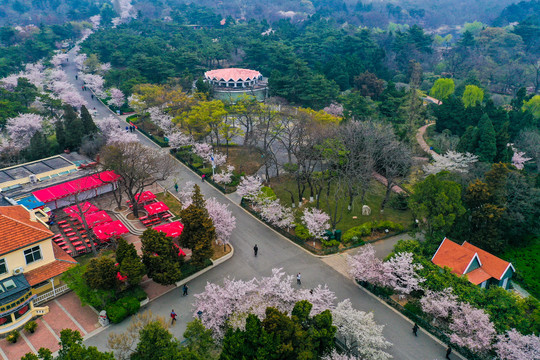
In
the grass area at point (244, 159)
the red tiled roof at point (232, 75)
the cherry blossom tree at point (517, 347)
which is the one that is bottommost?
the grass area at point (244, 159)

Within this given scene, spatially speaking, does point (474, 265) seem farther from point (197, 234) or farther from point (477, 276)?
point (197, 234)

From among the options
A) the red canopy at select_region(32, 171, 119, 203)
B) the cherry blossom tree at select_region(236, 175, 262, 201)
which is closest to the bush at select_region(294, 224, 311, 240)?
the cherry blossom tree at select_region(236, 175, 262, 201)

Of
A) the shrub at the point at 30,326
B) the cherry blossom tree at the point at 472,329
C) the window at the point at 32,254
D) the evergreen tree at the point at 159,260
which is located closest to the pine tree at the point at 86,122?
the window at the point at 32,254

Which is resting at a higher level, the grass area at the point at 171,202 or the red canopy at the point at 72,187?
the red canopy at the point at 72,187

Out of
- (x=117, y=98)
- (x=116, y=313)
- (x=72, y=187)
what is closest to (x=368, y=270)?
(x=116, y=313)

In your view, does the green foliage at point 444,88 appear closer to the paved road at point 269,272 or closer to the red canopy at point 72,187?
the paved road at point 269,272

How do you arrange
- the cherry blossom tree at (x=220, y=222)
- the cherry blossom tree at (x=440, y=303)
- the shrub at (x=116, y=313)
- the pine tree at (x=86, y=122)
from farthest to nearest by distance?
the pine tree at (x=86, y=122) → the cherry blossom tree at (x=220, y=222) → the shrub at (x=116, y=313) → the cherry blossom tree at (x=440, y=303)

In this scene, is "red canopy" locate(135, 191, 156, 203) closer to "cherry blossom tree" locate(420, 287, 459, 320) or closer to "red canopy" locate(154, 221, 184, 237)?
"red canopy" locate(154, 221, 184, 237)
